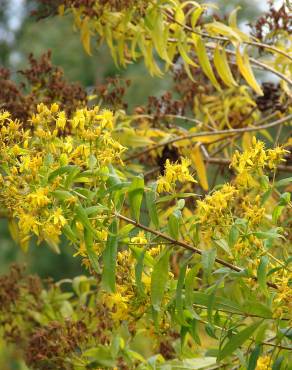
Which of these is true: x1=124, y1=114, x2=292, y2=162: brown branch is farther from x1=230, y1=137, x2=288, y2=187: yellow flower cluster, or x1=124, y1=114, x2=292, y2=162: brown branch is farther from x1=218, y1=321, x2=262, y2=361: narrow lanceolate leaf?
x1=218, y1=321, x2=262, y2=361: narrow lanceolate leaf

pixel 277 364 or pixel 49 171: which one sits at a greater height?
pixel 49 171

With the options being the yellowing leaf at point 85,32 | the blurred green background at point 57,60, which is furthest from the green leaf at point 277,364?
the blurred green background at point 57,60

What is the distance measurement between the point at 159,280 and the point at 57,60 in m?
7.97

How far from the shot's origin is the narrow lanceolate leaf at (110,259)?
1263 millimetres

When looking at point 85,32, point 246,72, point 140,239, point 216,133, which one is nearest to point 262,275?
point 140,239

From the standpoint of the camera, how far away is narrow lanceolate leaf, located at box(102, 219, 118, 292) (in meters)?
1.26

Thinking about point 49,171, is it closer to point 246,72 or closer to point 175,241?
point 175,241

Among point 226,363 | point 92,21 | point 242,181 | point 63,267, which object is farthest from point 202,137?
point 63,267

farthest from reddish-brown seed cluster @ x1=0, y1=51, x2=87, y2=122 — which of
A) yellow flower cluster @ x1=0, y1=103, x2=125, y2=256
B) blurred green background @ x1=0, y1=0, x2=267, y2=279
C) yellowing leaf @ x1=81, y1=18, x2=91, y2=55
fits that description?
blurred green background @ x1=0, y1=0, x2=267, y2=279

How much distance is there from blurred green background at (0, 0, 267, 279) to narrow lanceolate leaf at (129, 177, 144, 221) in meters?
6.32

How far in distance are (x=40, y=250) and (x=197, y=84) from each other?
6136 millimetres

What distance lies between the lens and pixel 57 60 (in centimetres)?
906

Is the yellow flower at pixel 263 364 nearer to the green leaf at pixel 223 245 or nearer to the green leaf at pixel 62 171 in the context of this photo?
the green leaf at pixel 223 245

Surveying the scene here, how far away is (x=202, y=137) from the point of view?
2.38 meters
